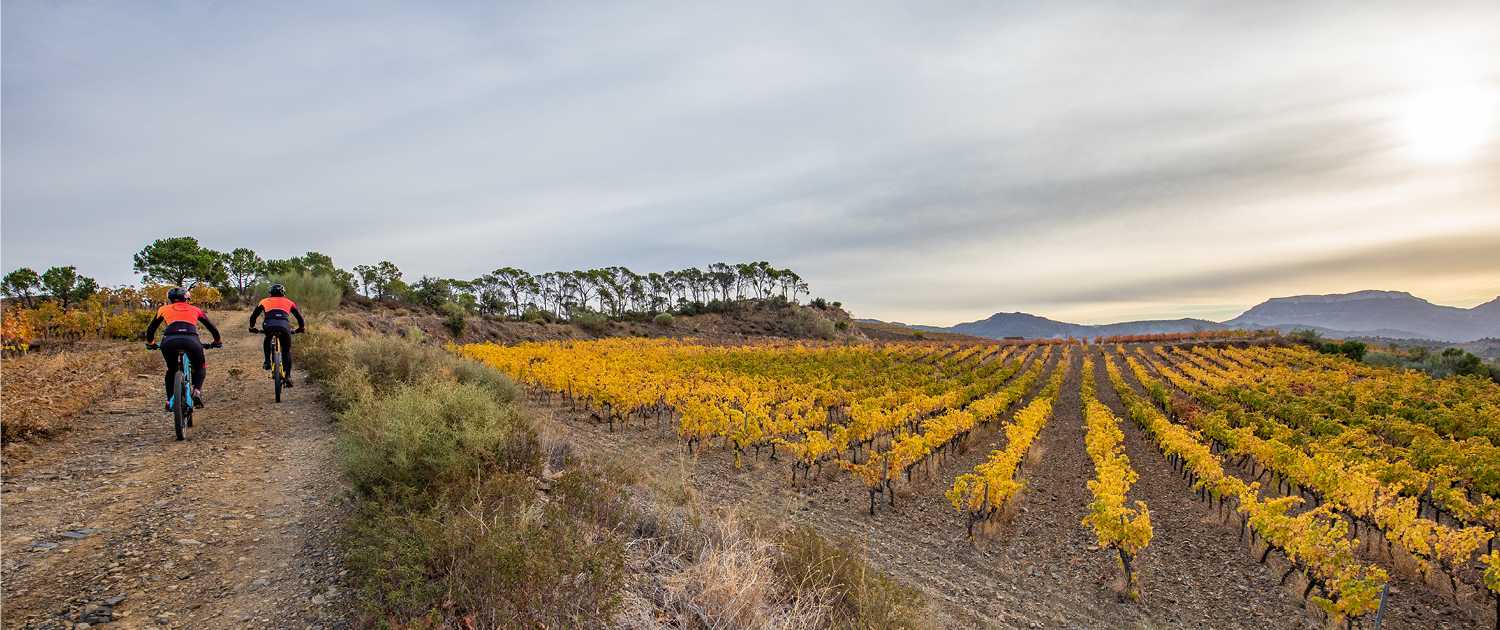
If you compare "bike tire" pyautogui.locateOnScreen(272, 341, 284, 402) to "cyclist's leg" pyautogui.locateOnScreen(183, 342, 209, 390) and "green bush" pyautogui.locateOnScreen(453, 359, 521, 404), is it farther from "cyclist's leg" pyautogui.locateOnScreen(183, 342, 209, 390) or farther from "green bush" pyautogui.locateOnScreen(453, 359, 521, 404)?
"green bush" pyautogui.locateOnScreen(453, 359, 521, 404)

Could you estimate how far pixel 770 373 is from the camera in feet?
89.8

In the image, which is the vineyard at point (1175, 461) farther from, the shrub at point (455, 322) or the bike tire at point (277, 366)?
the shrub at point (455, 322)

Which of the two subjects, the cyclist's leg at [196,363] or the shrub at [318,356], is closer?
the cyclist's leg at [196,363]

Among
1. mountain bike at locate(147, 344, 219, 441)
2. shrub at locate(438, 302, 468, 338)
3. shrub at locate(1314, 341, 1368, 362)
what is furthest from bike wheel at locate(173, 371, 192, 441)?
shrub at locate(1314, 341, 1368, 362)

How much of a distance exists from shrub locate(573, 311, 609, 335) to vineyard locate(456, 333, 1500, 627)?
102 ft

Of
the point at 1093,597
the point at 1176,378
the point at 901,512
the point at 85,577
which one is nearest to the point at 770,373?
the point at 901,512

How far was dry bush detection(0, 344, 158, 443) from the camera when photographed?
6.11m

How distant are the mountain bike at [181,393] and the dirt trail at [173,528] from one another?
0.79 feet

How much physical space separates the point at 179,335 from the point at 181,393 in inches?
30.5

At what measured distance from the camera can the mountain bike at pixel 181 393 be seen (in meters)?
6.77

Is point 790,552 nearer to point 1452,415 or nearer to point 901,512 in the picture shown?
point 901,512

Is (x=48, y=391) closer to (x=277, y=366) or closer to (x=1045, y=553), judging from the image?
(x=277, y=366)

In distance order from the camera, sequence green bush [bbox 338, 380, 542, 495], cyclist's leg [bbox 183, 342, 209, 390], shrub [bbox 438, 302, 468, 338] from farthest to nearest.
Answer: shrub [bbox 438, 302, 468, 338] < cyclist's leg [bbox 183, 342, 209, 390] < green bush [bbox 338, 380, 542, 495]

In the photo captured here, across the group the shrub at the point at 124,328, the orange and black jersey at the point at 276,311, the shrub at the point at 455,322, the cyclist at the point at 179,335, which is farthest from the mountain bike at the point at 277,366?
the shrub at the point at 455,322
